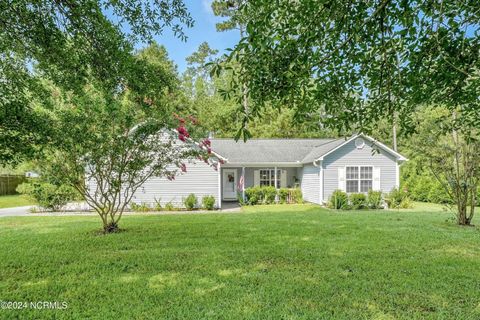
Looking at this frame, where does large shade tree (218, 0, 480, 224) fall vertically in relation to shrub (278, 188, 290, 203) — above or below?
above

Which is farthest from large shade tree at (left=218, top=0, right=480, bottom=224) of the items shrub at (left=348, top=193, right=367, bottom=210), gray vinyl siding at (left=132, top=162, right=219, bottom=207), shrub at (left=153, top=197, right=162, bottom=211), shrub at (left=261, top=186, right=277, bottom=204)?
shrub at (left=261, top=186, right=277, bottom=204)

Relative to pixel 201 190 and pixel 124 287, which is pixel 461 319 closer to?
pixel 124 287

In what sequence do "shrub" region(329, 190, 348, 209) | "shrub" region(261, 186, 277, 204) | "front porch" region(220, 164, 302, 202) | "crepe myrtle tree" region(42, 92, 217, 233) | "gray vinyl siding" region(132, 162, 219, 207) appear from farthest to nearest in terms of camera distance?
"front porch" region(220, 164, 302, 202) → "shrub" region(261, 186, 277, 204) → "gray vinyl siding" region(132, 162, 219, 207) → "shrub" region(329, 190, 348, 209) → "crepe myrtle tree" region(42, 92, 217, 233)

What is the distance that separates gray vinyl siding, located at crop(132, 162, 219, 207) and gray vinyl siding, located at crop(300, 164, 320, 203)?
5.68 metres

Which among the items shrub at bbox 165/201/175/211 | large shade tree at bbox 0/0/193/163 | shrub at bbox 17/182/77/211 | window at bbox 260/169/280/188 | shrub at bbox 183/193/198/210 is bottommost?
shrub at bbox 165/201/175/211

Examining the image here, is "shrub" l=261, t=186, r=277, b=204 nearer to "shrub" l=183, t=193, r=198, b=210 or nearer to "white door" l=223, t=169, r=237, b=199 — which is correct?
"white door" l=223, t=169, r=237, b=199

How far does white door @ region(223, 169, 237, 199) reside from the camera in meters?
20.0

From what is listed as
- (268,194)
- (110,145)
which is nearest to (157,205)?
(268,194)

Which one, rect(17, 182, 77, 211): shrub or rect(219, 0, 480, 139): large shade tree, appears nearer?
rect(219, 0, 480, 139): large shade tree

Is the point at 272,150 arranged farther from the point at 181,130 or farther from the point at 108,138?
the point at 108,138

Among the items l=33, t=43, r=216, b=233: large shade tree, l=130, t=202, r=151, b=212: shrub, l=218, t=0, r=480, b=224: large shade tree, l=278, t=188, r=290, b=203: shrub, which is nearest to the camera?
l=218, t=0, r=480, b=224: large shade tree

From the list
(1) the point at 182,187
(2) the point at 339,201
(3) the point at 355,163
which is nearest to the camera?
(2) the point at 339,201

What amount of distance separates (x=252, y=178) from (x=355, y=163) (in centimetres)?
632

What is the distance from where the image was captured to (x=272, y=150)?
67.8 ft
